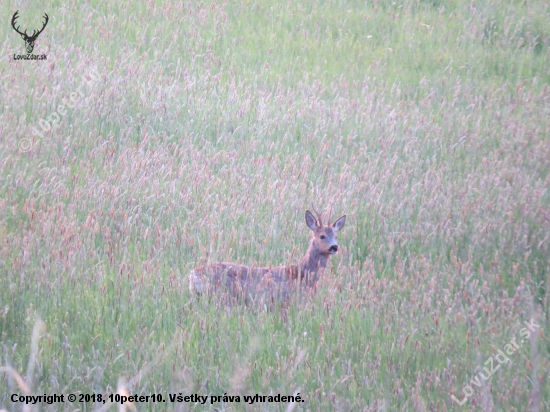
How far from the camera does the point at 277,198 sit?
309 inches

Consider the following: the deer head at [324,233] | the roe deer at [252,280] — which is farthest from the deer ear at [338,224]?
the roe deer at [252,280]

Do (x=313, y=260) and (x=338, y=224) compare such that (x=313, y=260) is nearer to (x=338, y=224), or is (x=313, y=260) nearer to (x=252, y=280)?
(x=338, y=224)

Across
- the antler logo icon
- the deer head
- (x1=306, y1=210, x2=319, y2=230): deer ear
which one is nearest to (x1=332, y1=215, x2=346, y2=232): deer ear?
the deer head

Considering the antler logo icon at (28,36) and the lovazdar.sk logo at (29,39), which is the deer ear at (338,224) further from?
the antler logo icon at (28,36)

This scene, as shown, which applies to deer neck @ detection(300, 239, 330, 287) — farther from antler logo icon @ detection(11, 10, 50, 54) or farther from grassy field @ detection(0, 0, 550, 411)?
antler logo icon @ detection(11, 10, 50, 54)

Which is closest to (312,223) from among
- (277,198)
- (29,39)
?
(277,198)

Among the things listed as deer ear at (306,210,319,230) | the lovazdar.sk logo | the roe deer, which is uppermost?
the lovazdar.sk logo

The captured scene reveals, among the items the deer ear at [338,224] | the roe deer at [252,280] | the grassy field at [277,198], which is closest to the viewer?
the grassy field at [277,198]

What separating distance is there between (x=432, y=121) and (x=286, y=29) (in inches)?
173

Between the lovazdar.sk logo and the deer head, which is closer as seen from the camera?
A: the deer head

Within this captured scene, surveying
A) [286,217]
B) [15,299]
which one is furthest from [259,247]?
[15,299]

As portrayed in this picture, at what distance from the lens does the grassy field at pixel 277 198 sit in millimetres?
4715

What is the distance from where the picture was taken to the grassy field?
471 cm

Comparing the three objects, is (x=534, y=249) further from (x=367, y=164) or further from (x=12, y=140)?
(x=12, y=140)
